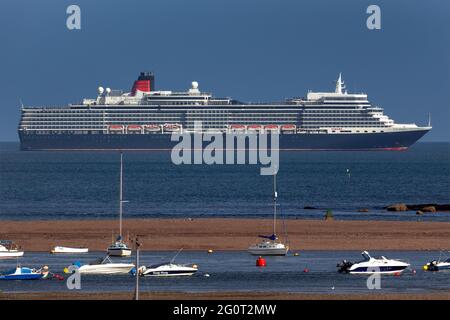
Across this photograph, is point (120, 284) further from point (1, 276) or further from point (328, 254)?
point (328, 254)

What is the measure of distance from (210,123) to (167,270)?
140 meters

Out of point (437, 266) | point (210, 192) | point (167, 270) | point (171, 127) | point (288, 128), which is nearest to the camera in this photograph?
point (167, 270)

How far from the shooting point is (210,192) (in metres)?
73.6

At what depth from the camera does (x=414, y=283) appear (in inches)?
1152

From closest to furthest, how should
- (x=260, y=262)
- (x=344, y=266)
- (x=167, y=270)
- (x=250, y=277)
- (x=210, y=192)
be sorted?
→ (x=250, y=277)
(x=167, y=270)
(x=344, y=266)
(x=260, y=262)
(x=210, y=192)

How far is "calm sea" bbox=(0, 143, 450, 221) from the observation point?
5591cm

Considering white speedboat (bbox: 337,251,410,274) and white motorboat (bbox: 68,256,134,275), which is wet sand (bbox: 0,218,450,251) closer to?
white motorboat (bbox: 68,256,134,275)

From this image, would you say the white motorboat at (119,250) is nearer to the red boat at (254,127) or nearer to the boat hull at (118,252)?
the boat hull at (118,252)

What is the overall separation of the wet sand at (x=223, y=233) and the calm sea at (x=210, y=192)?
4.27 m

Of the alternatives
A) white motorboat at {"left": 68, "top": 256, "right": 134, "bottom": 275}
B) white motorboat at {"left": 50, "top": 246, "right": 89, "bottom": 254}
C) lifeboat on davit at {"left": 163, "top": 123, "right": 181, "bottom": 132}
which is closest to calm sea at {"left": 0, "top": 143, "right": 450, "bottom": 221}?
white motorboat at {"left": 50, "top": 246, "right": 89, "bottom": 254}

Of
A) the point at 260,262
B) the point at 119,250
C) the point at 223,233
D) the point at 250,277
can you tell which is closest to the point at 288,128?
the point at 223,233

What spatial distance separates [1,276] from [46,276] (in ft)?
3.79

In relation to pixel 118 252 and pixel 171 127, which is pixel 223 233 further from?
pixel 171 127
